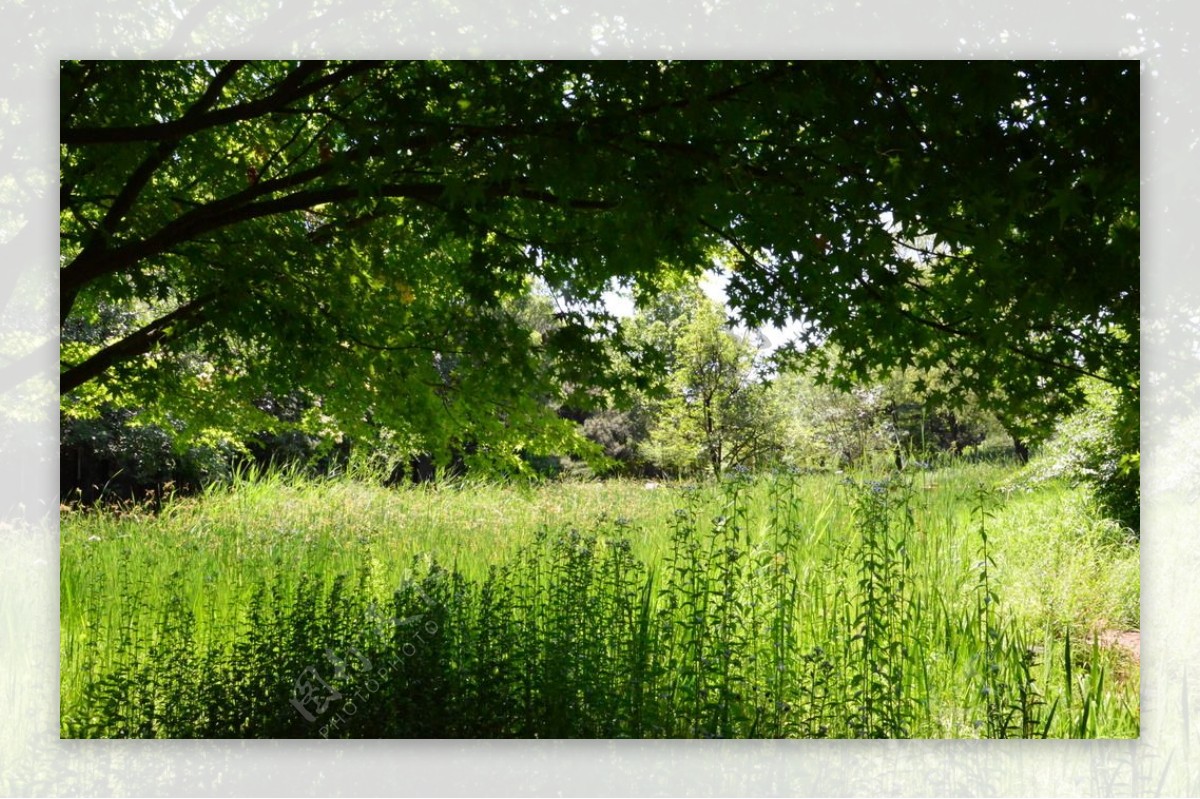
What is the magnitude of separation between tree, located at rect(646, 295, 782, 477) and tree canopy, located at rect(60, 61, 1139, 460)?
0.20m

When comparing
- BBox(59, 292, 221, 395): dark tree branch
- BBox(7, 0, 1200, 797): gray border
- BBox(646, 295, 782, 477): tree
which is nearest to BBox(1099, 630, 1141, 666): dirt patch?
BBox(7, 0, 1200, 797): gray border

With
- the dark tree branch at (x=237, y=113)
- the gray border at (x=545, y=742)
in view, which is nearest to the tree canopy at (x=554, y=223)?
the dark tree branch at (x=237, y=113)

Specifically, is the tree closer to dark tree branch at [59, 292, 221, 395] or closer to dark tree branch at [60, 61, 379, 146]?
dark tree branch at [60, 61, 379, 146]

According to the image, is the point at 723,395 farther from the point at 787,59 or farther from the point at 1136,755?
the point at 1136,755

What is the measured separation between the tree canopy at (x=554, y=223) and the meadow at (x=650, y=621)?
50cm

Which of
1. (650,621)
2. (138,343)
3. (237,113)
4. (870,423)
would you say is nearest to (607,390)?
(650,621)

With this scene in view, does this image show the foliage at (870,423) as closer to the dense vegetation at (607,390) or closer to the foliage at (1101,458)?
the dense vegetation at (607,390)

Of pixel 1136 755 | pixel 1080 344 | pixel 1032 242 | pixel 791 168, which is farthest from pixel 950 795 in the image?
pixel 791 168

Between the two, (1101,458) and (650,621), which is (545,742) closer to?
(650,621)

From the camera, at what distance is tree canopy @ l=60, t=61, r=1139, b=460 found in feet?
6.23

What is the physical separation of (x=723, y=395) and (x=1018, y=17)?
1.44 meters

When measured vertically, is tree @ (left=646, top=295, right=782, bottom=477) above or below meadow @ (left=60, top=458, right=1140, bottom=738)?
above

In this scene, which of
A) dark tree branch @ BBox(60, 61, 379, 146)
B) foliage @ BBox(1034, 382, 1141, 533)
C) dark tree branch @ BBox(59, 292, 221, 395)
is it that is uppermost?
dark tree branch @ BBox(60, 61, 379, 146)

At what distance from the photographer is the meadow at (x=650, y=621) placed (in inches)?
103
